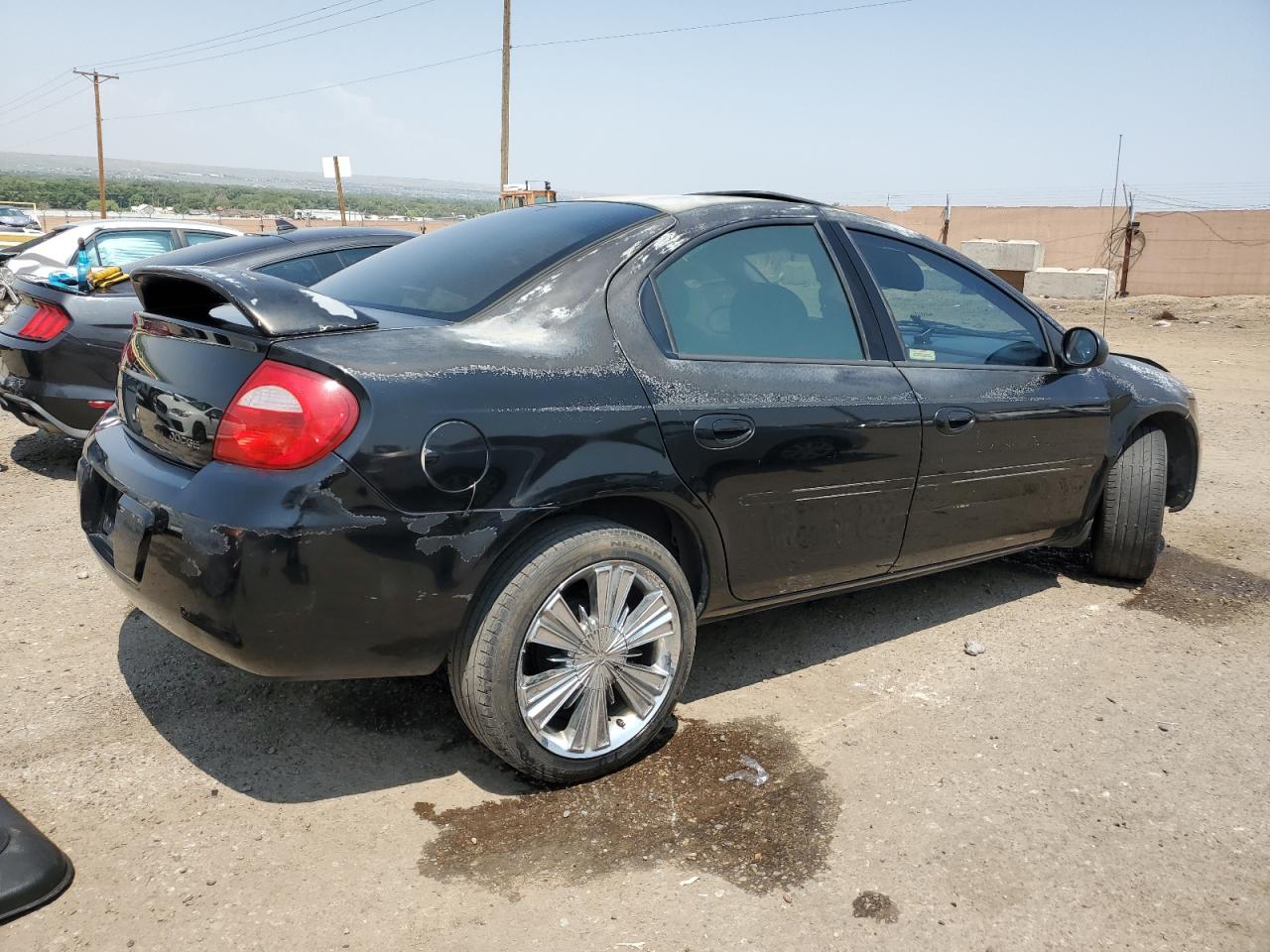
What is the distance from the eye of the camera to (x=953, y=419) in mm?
3645

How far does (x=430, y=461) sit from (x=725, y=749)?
1377mm

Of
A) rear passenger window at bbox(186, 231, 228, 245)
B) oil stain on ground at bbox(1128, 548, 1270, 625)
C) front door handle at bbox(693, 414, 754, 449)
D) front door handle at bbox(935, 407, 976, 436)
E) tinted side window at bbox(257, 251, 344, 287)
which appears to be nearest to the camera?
front door handle at bbox(693, 414, 754, 449)

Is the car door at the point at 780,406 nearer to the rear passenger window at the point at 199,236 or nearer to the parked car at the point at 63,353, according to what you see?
the parked car at the point at 63,353

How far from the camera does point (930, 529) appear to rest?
12.2 feet

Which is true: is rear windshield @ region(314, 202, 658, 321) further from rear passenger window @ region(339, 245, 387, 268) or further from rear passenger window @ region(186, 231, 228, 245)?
rear passenger window @ region(186, 231, 228, 245)

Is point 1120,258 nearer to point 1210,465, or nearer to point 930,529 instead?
point 1210,465

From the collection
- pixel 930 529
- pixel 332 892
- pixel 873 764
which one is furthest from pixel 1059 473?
pixel 332 892

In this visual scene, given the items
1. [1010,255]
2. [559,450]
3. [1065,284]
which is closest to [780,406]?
[559,450]

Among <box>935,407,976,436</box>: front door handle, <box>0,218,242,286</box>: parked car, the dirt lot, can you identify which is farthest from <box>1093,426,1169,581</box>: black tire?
<box>0,218,242,286</box>: parked car

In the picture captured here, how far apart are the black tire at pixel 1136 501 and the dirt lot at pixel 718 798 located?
39cm

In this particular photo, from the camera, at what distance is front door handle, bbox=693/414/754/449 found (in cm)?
297

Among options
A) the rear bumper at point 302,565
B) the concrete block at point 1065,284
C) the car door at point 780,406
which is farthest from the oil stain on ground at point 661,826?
the concrete block at point 1065,284

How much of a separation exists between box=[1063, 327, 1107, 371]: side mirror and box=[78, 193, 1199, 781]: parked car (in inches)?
10.1

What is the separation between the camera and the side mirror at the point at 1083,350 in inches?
162
